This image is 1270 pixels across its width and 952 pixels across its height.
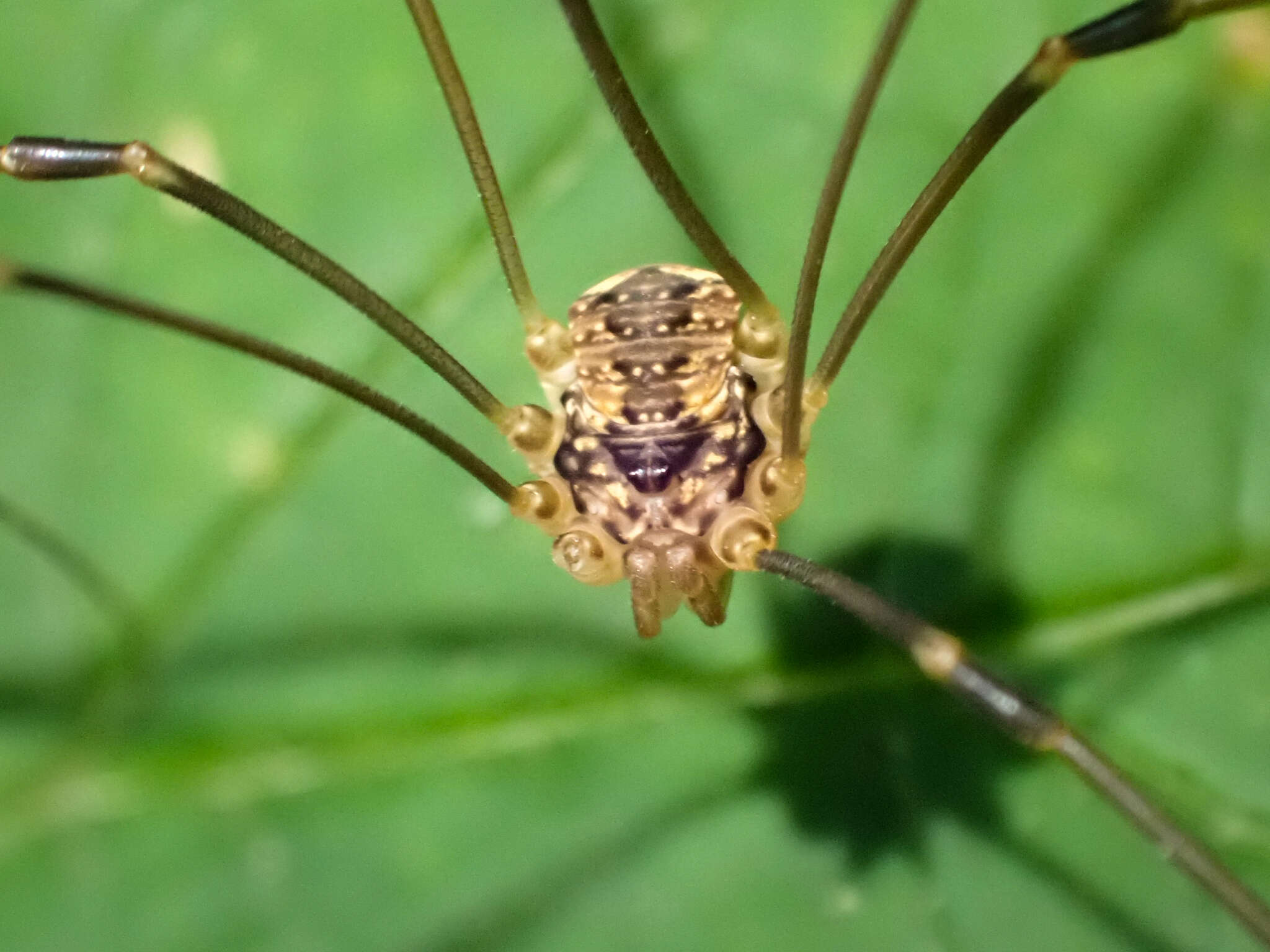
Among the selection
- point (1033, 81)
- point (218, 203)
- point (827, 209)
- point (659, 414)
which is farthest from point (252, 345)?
point (1033, 81)

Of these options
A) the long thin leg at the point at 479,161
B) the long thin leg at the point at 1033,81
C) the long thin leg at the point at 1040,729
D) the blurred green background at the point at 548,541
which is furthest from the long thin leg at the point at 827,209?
the blurred green background at the point at 548,541

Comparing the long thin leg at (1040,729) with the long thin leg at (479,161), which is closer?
the long thin leg at (1040,729)

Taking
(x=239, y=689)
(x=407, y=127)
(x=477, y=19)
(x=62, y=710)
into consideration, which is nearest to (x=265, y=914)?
(x=239, y=689)

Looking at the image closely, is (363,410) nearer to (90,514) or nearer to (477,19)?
(90,514)

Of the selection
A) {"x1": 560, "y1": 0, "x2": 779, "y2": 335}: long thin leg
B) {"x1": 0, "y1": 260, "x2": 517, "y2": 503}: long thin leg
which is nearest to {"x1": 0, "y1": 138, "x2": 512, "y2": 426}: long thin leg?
{"x1": 0, "y1": 260, "x2": 517, "y2": 503}: long thin leg

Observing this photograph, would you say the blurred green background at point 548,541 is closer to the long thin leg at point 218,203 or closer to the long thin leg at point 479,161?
the long thin leg at point 479,161
